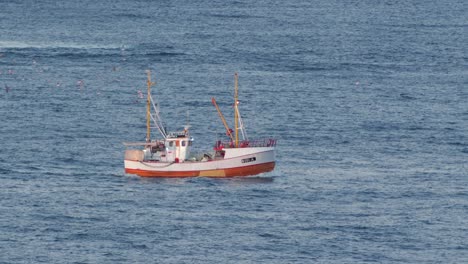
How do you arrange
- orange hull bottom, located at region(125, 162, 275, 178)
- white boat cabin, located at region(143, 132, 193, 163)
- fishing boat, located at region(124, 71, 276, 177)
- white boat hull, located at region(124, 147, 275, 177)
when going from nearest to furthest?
1. white boat hull, located at region(124, 147, 275, 177)
2. fishing boat, located at region(124, 71, 276, 177)
3. orange hull bottom, located at region(125, 162, 275, 178)
4. white boat cabin, located at region(143, 132, 193, 163)

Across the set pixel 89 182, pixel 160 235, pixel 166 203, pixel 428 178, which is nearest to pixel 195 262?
pixel 160 235

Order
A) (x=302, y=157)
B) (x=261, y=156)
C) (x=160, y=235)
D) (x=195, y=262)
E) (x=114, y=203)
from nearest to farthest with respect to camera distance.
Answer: (x=195, y=262) → (x=160, y=235) → (x=114, y=203) → (x=261, y=156) → (x=302, y=157)

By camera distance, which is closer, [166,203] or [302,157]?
[166,203]

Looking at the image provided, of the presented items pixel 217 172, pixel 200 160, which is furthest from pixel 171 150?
pixel 217 172

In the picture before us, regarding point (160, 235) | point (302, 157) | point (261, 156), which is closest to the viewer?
point (160, 235)

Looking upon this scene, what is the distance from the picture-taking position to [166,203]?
164 meters

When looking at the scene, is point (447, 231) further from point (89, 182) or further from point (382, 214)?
point (89, 182)

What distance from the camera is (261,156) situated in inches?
6885

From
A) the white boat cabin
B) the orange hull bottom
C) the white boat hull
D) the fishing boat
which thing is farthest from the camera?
the white boat cabin

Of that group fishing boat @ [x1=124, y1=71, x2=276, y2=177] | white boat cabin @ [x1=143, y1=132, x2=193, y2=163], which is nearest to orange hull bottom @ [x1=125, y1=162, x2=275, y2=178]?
fishing boat @ [x1=124, y1=71, x2=276, y2=177]

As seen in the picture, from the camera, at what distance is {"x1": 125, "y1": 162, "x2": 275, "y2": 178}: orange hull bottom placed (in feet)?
576

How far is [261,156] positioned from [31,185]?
1055 inches

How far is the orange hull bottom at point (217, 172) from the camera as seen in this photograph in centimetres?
17562

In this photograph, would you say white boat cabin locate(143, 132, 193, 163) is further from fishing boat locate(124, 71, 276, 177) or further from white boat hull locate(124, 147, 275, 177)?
white boat hull locate(124, 147, 275, 177)
